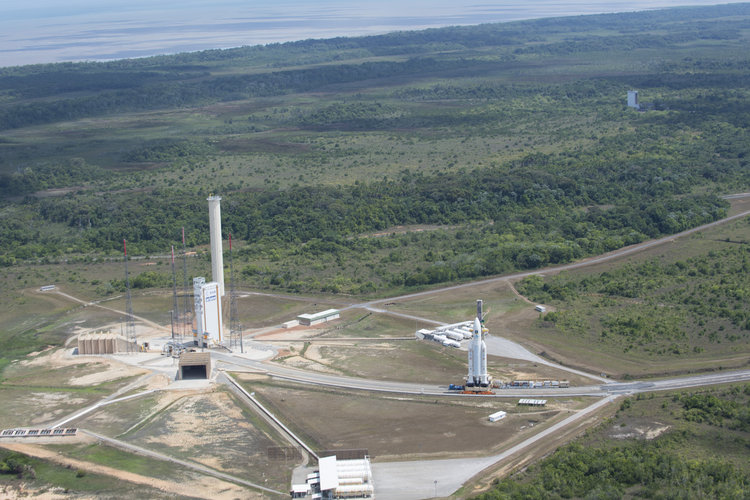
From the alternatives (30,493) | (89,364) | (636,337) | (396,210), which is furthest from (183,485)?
(396,210)

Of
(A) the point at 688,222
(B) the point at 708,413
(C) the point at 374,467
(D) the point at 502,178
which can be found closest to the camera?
(C) the point at 374,467

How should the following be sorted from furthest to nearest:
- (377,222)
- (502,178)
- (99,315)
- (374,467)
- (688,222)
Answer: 1. (502,178)
2. (377,222)
3. (688,222)
4. (99,315)
5. (374,467)

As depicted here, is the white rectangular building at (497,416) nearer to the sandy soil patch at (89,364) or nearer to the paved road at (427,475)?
the paved road at (427,475)

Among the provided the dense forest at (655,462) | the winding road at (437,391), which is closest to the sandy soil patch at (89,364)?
the winding road at (437,391)

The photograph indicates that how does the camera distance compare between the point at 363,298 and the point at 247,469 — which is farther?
the point at 363,298

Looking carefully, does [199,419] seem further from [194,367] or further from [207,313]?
[207,313]

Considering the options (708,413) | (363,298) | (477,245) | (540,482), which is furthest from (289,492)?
(477,245)

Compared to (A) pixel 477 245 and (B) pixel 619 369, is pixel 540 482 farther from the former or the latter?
(A) pixel 477 245
